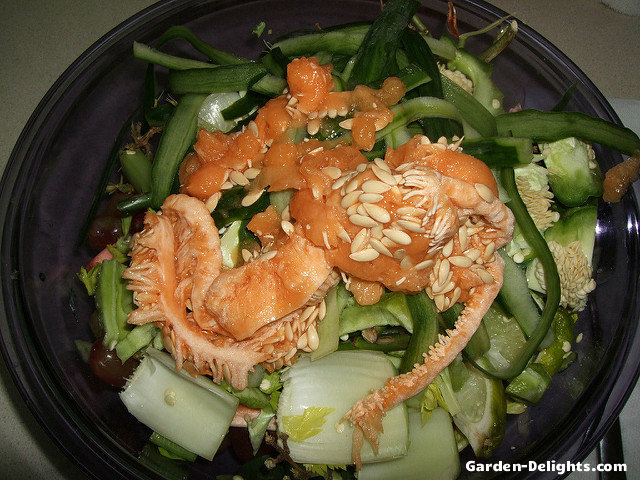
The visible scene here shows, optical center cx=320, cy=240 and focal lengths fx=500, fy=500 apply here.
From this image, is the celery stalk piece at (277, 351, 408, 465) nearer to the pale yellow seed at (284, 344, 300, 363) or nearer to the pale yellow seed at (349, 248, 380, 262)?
the pale yellow seed at (284, 344, 300, 363)

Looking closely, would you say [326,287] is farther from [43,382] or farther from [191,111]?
[43,382]

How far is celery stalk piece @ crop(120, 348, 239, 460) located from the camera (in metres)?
1.47

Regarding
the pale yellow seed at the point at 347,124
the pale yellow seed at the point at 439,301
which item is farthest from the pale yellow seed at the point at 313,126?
the pale yellow seed at the point at 439,301

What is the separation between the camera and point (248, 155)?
151 cm

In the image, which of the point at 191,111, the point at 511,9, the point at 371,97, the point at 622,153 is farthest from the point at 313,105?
the point at 511,9

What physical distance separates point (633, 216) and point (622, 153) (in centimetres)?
24

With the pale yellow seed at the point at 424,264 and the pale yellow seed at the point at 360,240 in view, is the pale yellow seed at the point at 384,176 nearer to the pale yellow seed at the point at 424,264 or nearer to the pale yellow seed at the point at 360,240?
the pale yellow seed at the point at 360,240

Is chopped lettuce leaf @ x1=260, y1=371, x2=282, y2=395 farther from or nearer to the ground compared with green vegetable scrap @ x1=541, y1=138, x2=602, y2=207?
nearer to the ground

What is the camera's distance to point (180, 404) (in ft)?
4.82

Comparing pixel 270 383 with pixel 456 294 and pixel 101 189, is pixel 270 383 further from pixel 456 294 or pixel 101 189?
pixel 101 189

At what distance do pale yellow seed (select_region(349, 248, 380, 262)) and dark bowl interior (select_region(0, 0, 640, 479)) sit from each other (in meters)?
0.88

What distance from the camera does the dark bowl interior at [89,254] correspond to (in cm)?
157

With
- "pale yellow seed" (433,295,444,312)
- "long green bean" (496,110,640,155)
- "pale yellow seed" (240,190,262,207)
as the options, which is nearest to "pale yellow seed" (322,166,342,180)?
"pale yellow seed" (240,190,262,207)

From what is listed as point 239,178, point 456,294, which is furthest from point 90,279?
point 456,294
